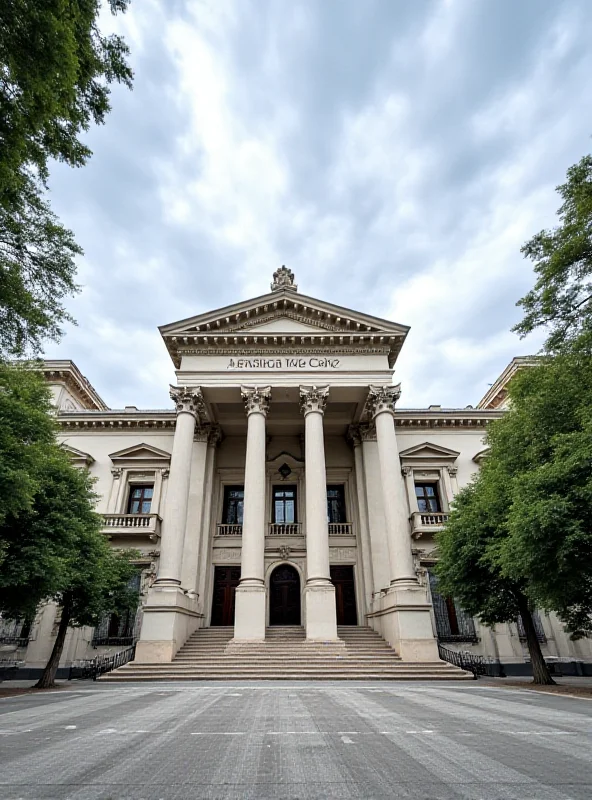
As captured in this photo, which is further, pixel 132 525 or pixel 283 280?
pixel 283 280

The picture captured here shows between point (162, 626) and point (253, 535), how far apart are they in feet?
14.5

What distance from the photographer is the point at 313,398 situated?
20547mm

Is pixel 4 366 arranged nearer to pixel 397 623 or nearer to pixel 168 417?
pixel 168 417

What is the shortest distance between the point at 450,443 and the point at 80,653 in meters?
20.0

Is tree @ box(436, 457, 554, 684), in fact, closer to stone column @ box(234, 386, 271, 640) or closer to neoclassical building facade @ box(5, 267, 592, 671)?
neoclassical building facade @ box(5, 267, 592, 671)

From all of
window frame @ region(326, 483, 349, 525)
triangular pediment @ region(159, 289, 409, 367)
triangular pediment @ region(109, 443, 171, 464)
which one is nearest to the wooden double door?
window frame @ region(326, 483, 349, 525)

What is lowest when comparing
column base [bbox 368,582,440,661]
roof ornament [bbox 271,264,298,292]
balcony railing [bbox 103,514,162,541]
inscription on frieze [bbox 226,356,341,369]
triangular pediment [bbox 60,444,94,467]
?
column base [bbox 368,582,440,661]

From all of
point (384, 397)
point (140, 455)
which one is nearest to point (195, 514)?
point (140, 455)

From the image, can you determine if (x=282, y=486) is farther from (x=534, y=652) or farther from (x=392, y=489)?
(x=534, y=652)

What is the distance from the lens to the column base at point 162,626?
1525 cm

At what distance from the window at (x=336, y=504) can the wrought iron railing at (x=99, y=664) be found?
36.0ft

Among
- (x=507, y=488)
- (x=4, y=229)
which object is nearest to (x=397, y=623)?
(x=507, y=488)

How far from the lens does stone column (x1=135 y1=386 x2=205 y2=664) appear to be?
50.9 ft

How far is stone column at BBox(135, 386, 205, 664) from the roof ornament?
721 centimetres
